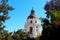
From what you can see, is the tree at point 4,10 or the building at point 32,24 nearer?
the tree at point 4,10

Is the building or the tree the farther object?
the building

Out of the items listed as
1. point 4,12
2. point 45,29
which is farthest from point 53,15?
point 4,12

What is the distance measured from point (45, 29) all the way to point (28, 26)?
39787 millimetres

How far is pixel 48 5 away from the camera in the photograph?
27.2 meters

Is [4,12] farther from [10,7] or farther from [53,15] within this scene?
[53,15]

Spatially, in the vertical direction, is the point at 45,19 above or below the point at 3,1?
below

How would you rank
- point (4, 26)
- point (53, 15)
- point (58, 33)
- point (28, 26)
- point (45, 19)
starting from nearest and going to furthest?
1. point (58, 33)
2. point (53, 15)
3. point (45, 19)
4. point (4, 26)
5. point (28, 26)

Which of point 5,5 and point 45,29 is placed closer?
point 45,29

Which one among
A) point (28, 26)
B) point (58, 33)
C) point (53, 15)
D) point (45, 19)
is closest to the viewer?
point (58, 33)

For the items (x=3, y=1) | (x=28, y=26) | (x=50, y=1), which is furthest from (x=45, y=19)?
(x=28, y=26)

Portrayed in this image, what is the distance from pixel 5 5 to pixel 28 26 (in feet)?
114

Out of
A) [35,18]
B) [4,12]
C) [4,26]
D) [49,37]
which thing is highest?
[35,18]

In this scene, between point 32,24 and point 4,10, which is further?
point 32,24

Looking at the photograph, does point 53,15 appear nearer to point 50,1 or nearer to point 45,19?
point 45,19
